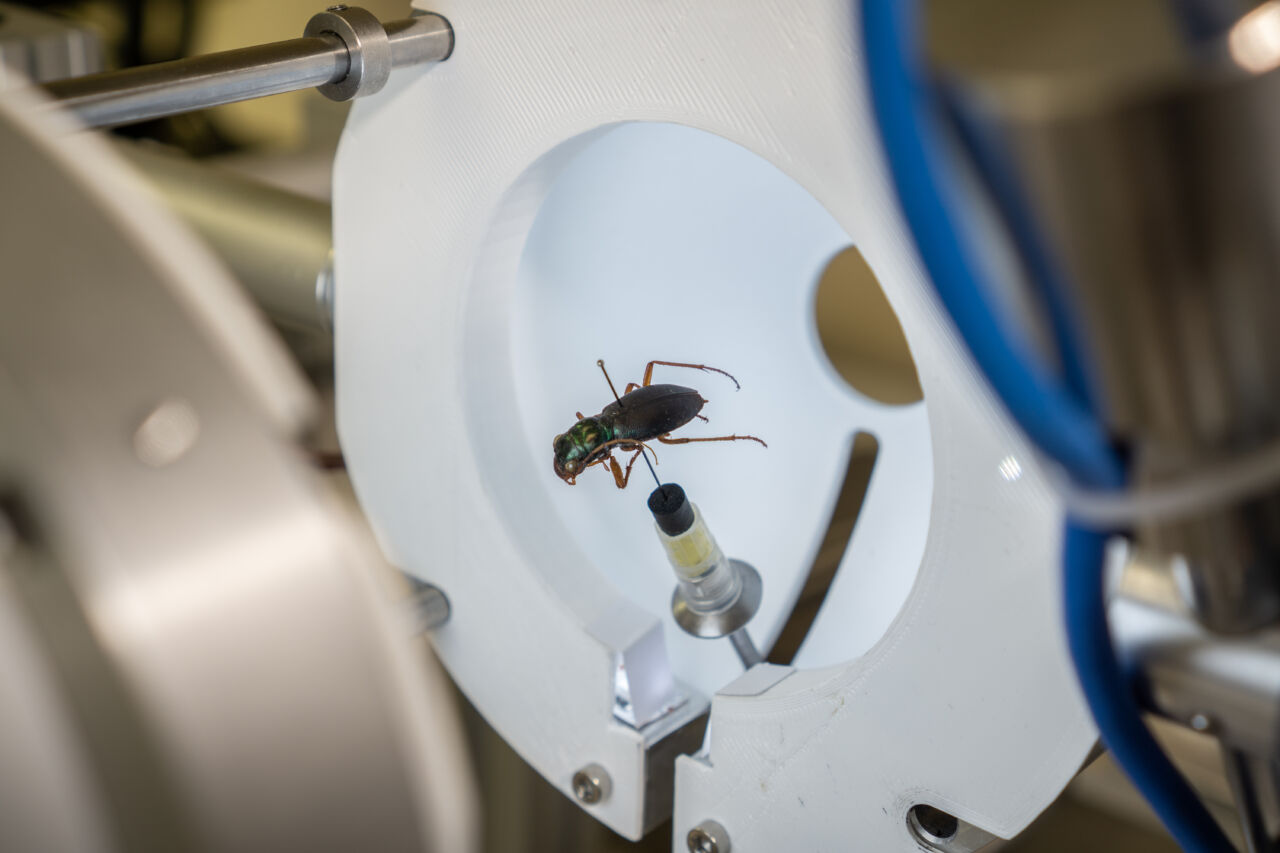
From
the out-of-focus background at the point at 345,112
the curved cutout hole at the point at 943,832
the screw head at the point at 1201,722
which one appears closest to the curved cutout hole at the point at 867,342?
the out-of-focus background at the point at 345,112

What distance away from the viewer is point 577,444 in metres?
0.45

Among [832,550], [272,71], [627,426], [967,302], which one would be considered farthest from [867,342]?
[967,302]

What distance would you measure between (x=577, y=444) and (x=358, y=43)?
0.54 feet

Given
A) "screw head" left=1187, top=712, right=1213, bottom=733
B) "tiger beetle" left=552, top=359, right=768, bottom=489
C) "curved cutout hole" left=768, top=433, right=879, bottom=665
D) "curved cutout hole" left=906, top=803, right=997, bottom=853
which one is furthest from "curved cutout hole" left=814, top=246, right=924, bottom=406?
"screw head" left=1187, top=712, right=1213, bottom=733

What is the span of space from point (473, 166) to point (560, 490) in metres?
0.14

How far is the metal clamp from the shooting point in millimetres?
409

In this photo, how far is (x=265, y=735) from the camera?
0.17 metres

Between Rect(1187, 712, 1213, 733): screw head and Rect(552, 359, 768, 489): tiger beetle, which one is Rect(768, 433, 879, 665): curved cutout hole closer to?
Rect(552, 359, 768, 489): tiger beetle

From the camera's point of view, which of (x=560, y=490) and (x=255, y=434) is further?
(x=560, y=490)

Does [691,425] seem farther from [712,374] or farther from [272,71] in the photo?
[272,71]

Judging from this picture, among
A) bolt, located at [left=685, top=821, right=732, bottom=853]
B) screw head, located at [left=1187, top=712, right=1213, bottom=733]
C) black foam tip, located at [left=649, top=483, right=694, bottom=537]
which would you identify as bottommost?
bolt, located at [left=685, top=821, right=732, bottom=853]

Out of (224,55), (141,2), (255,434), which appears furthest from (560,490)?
(141,2)

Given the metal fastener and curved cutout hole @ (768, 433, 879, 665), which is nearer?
the metal fastener

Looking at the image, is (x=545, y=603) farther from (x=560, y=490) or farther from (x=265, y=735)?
(x=265, y=735)
